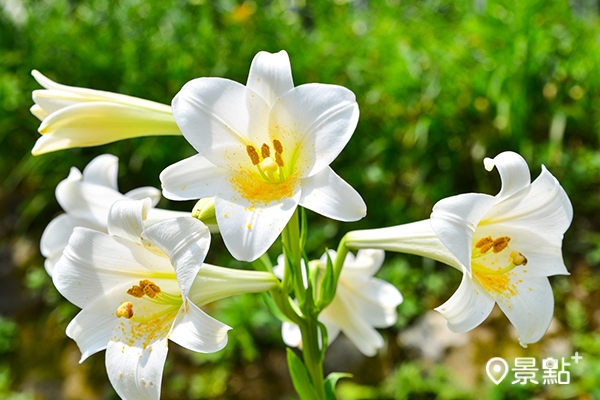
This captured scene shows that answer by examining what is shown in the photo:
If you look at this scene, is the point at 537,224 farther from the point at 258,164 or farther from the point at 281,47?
the point at 281,47

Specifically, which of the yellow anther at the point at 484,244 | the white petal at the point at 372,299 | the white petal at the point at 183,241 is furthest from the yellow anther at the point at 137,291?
the yellow anther at the point at 484,244

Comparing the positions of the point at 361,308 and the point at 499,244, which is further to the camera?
the point at 361,308

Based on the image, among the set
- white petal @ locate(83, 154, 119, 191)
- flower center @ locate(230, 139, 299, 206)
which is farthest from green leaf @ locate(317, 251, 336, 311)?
white petal @ locate(83, 154, 119, 191)

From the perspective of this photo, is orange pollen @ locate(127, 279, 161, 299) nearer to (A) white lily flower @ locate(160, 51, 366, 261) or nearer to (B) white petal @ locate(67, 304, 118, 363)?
(B) white petal @ locate(67, 304, 118, 363)

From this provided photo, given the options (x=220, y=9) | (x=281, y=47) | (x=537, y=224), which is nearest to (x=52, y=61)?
(x=220, y=9)

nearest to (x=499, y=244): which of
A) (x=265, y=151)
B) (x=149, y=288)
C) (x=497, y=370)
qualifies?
(x=265, y=151)

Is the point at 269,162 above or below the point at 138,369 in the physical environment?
above

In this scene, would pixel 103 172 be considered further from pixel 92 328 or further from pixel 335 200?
pixel 335 200
